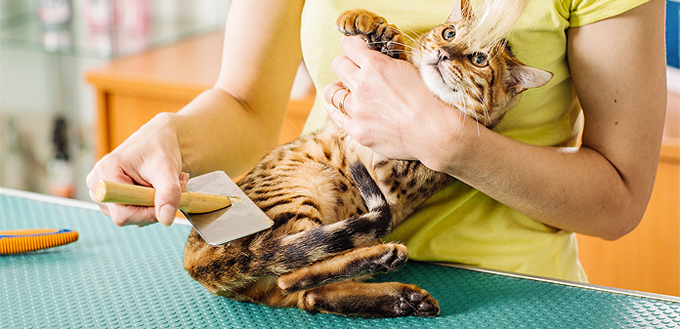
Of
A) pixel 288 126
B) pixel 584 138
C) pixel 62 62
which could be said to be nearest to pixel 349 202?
pixel 584 138

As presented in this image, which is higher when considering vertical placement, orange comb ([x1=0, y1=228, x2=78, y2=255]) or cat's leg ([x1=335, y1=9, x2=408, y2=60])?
cat's leg ([x1=335, y1=9, x2=408, y2=60])

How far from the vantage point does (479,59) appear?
106 centimetres

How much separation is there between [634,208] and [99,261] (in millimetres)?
876

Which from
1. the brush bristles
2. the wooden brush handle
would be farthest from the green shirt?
the brush bristles

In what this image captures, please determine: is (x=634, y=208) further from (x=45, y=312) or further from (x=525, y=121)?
(x=45, y=312)

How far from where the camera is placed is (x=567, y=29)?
3.22 feet

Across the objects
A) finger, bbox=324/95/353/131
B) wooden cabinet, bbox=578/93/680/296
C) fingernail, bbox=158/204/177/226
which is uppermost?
finger, bbox=324/95/353/131

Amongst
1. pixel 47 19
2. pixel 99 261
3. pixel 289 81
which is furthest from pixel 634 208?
pixel 47 19

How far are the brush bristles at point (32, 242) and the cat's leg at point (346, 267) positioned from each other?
428mm

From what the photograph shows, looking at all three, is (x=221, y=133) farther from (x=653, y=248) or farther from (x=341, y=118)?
(x=653, y=248)

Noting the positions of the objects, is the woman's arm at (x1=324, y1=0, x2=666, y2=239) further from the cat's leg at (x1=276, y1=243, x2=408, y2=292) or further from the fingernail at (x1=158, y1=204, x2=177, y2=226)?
the fingernail at (x1=158, y1=204, x2=177, y2=226)

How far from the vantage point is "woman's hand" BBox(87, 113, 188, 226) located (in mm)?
822

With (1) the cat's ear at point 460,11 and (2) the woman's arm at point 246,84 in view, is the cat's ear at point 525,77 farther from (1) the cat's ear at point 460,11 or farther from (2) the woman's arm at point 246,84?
(2) the woman's arm at point 246,84

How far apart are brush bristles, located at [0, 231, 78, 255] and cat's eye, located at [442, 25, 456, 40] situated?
27.5 inches
